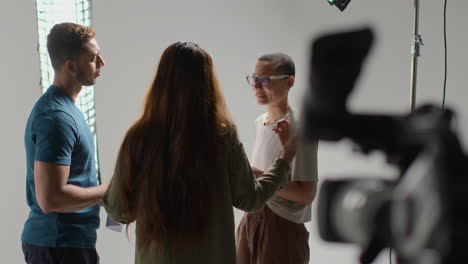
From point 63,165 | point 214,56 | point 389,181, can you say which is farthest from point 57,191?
point 214,56

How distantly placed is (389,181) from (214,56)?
3205 mm

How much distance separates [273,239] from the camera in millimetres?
1773

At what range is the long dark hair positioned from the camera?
1.30 m

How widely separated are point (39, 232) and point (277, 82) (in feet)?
3.15

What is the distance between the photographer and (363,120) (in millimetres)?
413

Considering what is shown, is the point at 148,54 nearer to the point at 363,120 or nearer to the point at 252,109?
the point at 252,109

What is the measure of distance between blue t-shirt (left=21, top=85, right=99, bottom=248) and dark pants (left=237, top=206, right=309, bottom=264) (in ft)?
1.79

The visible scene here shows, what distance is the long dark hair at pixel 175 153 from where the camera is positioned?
4.26ft

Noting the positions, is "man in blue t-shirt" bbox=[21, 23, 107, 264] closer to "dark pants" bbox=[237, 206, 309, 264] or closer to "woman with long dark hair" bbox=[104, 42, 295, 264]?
"woman with long dark hair" bbox=[104, 42, 295, 264]

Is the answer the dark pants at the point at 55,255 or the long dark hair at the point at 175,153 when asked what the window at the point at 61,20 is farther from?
the long dark hair at the point at 175,153

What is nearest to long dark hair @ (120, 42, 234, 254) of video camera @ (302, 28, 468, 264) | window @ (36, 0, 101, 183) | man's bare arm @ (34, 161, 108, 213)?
man's bare arm @ (34, 161, 108, 213)

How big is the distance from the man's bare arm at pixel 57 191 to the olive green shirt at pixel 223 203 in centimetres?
23

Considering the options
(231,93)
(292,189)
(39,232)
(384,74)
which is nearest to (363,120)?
(292,189)

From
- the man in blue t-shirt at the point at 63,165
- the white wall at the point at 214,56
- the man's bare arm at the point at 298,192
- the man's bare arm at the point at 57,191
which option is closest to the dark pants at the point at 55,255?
the man in blue t-shirt at the point at 63,165
